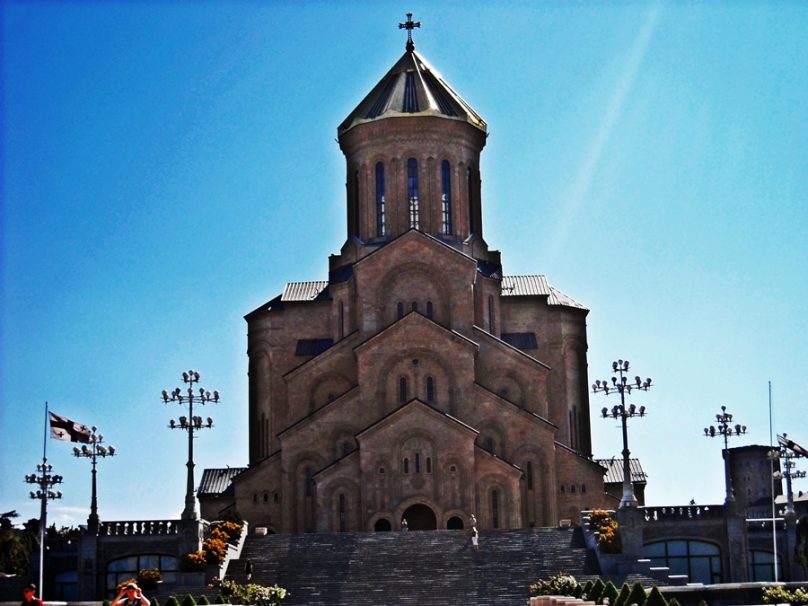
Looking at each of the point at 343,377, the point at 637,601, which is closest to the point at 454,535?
the point at 343,377

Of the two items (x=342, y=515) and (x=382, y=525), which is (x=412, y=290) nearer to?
(x=342, y=515)

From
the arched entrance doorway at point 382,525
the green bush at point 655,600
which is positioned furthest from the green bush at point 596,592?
the arched entrance doorway at point 382,525

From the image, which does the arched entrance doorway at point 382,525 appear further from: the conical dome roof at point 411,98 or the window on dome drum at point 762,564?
the conical dome roof at point 411,98

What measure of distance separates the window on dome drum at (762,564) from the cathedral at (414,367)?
326 inches

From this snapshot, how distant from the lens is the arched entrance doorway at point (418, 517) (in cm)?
6038

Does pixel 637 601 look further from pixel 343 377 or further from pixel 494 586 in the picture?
pixel 343 377

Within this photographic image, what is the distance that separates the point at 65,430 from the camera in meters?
46.5

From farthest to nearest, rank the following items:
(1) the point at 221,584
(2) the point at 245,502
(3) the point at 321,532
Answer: (2) the point at 245,502 → (3) the point at 321,532 → (1) the point at 221,584

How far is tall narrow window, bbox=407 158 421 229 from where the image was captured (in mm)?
69312

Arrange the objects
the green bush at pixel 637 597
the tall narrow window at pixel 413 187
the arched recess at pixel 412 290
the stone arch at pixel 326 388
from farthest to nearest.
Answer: the tall narrow window at pixel 413 187 < the arched recess at pixel 412 290 < the stone arch at pixel 326 388 < the green bush at pixel 637 597

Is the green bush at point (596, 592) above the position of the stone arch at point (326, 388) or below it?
below

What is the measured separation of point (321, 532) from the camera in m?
58.9

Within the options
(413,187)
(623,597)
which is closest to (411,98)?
(413,187)

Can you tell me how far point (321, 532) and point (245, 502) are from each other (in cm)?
547
